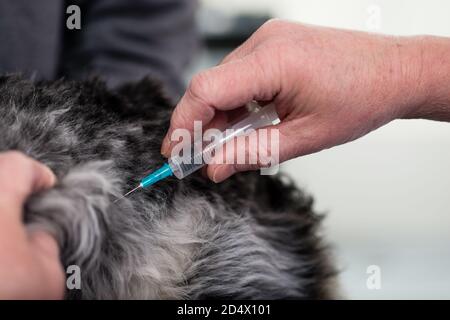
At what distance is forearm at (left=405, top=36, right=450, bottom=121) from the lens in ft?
2.52

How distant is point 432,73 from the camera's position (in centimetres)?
77

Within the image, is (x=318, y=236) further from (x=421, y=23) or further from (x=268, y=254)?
(x=421, y=23)

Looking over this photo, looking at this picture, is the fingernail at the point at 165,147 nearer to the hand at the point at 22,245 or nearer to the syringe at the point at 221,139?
the syringe at the point at 221,139

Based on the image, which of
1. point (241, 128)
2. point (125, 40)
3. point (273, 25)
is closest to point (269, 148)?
point (241, 128)

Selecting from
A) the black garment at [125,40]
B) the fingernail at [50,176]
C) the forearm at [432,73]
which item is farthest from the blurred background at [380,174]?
the fingernail at [50,176]

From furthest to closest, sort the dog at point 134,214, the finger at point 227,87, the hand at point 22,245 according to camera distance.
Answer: the finger at point 227,87 < the dog at point 134,214 < the hand at point 22,245

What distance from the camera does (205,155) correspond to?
0.77 metres

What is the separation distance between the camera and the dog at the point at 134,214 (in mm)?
589

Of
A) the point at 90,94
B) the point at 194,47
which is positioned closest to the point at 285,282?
the point at 90,94

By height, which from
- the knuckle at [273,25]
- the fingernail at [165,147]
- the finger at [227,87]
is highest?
the knuckle at [273,25]

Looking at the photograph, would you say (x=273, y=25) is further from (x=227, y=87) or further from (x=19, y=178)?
(x=19, y=178)

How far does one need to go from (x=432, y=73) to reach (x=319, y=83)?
181 millimetres

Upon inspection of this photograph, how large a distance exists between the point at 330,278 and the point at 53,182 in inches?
18.8

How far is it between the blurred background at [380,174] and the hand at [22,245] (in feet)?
4.51
